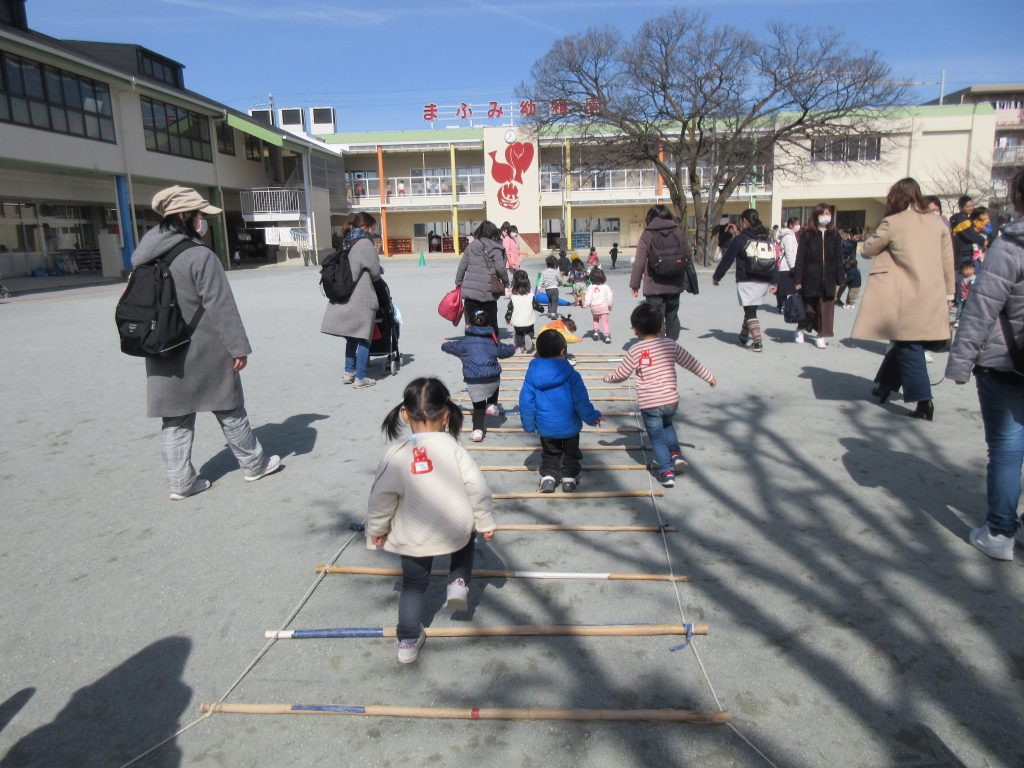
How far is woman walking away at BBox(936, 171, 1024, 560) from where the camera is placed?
320 cm

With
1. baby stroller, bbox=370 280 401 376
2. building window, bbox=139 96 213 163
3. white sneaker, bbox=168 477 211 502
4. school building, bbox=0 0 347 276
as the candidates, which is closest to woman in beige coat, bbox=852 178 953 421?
baby stroller, bbox=370 280 401 376

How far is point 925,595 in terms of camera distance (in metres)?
3.06

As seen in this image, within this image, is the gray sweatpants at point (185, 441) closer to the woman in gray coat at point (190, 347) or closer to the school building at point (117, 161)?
the woman in gray coat at point (190, 347)

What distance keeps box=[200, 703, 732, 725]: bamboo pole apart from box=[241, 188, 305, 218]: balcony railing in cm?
3318

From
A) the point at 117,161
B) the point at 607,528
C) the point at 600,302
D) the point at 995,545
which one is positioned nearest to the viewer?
the point at 995,545

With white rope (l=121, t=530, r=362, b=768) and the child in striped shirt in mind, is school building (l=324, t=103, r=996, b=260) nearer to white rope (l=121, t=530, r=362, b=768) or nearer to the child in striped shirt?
the child in striped shirt

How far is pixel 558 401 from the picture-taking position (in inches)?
174

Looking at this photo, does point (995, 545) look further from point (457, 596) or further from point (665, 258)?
point (665, 258)

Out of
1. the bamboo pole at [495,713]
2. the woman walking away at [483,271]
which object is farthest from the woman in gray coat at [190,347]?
the woman walking away at [483,271]

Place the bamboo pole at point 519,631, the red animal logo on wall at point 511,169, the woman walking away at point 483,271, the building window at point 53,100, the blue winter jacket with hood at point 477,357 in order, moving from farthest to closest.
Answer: the red animal logo on wall at point 511,169 → the building window at point 53,100 → the woman walking away at point 483,271 → the blue winter jacket with hood at point 477,357 → the bamboo pole at point 519,631

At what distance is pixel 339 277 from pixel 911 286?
17.3ft

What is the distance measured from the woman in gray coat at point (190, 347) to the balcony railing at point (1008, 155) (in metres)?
46.4

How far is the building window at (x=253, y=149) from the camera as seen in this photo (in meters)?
34.2

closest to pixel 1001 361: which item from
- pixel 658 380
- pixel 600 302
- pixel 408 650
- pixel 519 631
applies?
pixel 658 380
